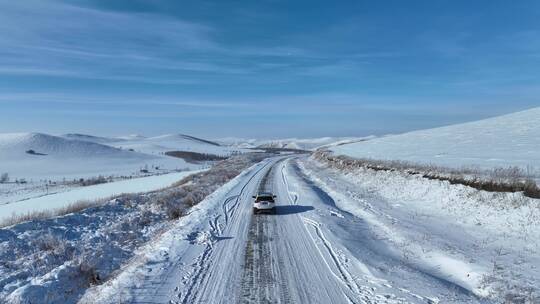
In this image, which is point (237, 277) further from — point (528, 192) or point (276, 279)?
point (528, 192)

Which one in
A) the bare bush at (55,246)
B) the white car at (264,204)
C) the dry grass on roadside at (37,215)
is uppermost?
the white car at (264,204)

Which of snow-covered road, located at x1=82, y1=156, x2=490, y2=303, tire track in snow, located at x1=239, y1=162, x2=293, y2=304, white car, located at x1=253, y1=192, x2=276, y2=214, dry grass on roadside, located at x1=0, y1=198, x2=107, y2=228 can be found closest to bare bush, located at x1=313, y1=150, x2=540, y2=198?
snow-covered road, located at x1=82, y1=156, x2=490, y2=303

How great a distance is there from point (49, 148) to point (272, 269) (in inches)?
5046

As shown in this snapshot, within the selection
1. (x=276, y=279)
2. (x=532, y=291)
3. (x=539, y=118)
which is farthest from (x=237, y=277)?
(x=539, y=118)

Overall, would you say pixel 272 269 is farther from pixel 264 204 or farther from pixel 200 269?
pixel 264 204

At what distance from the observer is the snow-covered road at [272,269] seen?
9.07 meters

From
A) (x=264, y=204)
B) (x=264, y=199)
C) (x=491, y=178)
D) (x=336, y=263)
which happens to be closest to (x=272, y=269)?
(x=336, y=263)

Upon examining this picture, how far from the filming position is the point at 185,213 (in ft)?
68.5

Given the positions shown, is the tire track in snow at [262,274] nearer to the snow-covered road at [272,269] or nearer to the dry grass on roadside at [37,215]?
the snow-covered road at [272,269]

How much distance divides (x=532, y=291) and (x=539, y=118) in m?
47.8

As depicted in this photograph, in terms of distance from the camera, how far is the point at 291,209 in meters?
21.7

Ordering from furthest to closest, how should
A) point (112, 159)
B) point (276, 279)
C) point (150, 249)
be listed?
point (112, 159) < point (150, 249) < point (276, 279)

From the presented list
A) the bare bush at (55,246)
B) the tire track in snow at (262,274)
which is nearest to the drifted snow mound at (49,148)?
the bare bush at (55,246)

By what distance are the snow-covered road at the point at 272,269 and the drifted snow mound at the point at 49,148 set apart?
107 meters
